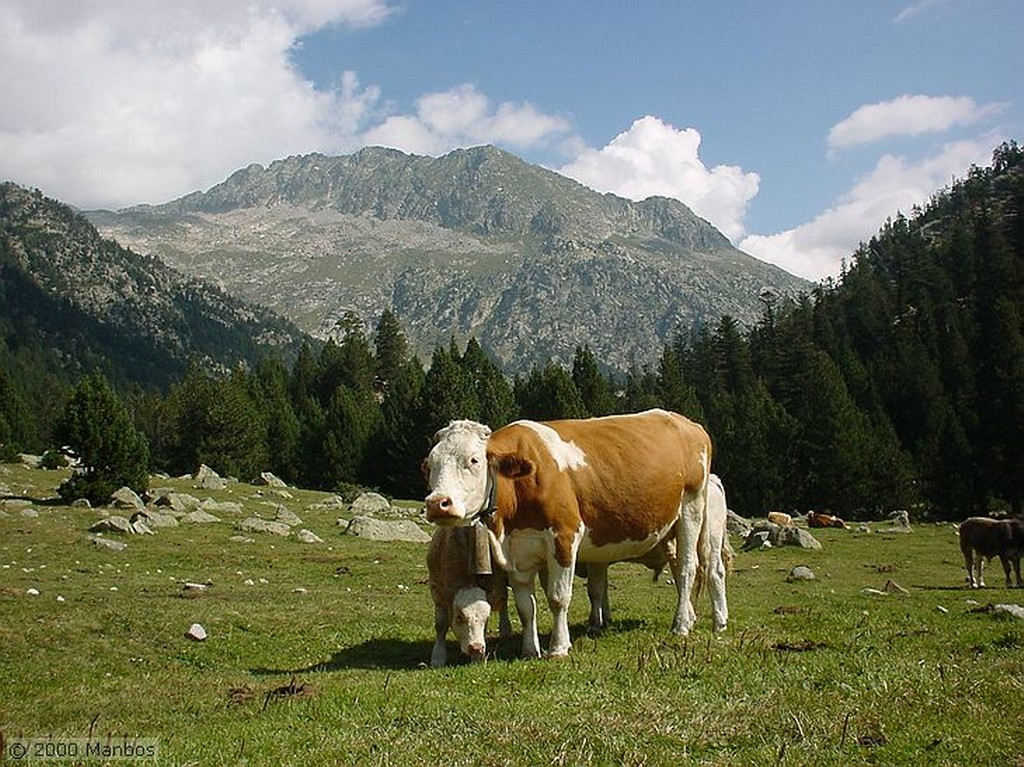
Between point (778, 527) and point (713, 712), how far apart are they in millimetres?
33072

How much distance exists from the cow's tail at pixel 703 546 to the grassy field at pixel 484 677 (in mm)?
1007

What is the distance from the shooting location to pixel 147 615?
49.4ft

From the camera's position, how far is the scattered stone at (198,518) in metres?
32.0

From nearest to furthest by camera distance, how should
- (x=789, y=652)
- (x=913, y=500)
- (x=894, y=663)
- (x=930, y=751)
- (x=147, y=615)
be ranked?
(x=930, y=751), (x=894, y=663), (x=789, y=652), (x=147, y=615), (x=913, y=500)

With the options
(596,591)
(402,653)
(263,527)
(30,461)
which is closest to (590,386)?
(30,461)

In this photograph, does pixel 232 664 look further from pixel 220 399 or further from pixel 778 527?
pixel 220 399

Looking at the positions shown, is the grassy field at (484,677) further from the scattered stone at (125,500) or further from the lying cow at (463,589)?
the scattered stone at (125,500)

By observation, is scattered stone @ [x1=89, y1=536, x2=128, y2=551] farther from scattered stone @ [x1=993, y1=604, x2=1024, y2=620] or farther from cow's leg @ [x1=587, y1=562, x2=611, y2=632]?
scattered stone @ [x1=993, y1=604, x2=1024, y2=620]

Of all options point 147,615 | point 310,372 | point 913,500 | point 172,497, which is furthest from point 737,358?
point 147,615

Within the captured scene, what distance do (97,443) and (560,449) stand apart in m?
29.4

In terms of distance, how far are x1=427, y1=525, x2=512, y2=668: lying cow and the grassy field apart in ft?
2.11

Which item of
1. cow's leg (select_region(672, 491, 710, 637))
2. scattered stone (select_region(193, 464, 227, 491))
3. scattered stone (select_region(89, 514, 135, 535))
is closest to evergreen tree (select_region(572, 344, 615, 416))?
scattered stone (select_region(193, 464, 227, 491))

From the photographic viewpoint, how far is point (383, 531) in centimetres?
3316

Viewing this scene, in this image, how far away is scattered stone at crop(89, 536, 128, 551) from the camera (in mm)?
24453
